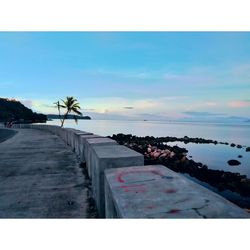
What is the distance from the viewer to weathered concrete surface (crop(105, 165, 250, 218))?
8.00 ft

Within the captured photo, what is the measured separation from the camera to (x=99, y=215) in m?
3.97

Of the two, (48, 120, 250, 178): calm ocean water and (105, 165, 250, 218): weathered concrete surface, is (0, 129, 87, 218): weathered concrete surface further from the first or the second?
(48, 120, 250, 178): calm ocean water

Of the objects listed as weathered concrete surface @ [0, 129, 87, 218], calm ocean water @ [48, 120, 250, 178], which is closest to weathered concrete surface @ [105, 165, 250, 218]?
weathered concrete surface @ [0, 129, 87, 218]

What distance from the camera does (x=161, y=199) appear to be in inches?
108

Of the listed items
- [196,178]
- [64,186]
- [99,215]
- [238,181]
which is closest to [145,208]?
[99,215]

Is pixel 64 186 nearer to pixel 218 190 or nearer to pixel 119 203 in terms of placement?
pixel 119 203

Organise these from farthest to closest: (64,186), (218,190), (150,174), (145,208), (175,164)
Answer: (175,164), (218,190), (64,186), (150,174), (145,208)

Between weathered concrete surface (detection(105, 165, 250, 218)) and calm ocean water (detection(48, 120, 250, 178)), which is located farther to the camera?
calm ocean water (detection(48, 120, 250, 178))

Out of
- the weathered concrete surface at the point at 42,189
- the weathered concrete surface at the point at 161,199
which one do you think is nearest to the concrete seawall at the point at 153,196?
the weathered concrete surface at the point at 161,199

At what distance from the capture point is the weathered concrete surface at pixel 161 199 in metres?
2.44

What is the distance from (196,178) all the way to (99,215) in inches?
444

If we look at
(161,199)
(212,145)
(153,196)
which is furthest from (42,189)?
(212,145)

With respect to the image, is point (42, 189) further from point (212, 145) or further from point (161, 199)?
point (212, 145)
